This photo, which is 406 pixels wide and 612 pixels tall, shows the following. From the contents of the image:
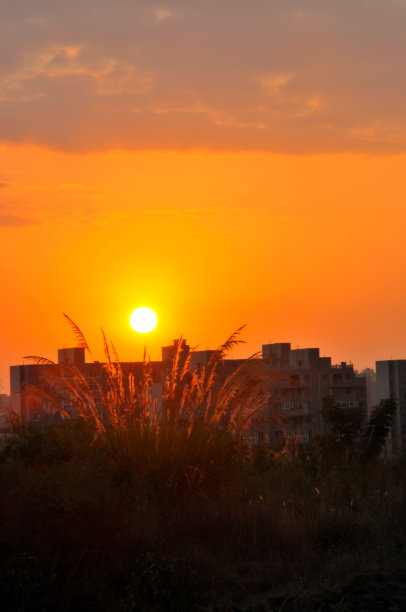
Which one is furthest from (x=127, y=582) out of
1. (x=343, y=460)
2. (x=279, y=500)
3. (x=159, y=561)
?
(x=343, y=460)

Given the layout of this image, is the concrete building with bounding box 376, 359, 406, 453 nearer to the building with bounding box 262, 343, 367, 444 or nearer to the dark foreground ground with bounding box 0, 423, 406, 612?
the building with bounding box 262, 343, 367, 444

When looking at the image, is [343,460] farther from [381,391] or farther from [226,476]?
[381,391]

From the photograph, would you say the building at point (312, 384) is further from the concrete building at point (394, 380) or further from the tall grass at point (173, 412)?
the tall grass at point (173, 412)

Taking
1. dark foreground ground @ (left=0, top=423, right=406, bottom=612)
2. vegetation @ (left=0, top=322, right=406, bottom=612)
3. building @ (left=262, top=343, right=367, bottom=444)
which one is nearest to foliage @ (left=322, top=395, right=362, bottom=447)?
vegetation @ (left=0, top=322, right=406, bottom=612)

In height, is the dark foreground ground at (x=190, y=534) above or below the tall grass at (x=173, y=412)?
below

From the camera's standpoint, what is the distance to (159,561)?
8.20 meters

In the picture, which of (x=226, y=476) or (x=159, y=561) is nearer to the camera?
(x=159, y=561)

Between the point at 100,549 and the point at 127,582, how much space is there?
2.20ft

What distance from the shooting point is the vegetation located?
7.82m

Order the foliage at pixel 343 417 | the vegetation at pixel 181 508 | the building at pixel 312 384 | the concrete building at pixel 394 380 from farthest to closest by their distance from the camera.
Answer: the concrete building at pixel 394 380, the building at pixel 312 384, the foliage at pixel 343 417, the vegetation at pixel 181 508

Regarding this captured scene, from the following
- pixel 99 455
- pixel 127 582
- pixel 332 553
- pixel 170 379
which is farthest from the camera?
pixel 170 379

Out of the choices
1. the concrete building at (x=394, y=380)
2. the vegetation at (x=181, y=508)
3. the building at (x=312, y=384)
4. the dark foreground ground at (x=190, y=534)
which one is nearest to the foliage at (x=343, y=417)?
the vegetation at (x=181, y=508)

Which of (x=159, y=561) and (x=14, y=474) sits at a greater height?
(x=14, y=474)

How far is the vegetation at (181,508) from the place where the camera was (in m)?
7.82
